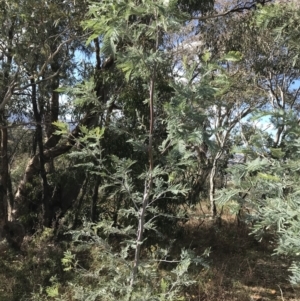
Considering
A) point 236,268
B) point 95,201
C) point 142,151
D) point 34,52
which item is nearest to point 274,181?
point 142,151

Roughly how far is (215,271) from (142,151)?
405 cm

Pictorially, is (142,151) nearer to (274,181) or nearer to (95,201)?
(274,181)

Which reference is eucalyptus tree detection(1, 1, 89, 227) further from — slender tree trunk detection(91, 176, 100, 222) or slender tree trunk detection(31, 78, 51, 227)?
slender tree trunk detection(91, 176, 100, 222)

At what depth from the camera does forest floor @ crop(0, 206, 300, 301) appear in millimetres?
5590

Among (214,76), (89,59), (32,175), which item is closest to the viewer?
(214,76)

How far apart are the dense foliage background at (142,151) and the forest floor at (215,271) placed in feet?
0.11

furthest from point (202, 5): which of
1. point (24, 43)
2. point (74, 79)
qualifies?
point (24, 43)

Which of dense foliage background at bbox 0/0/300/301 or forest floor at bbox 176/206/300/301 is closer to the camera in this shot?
dense foliage background at bbox 0/0/300/301

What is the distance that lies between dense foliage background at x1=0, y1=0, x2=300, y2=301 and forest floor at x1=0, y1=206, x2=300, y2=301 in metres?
0.03

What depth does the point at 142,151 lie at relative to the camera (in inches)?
112

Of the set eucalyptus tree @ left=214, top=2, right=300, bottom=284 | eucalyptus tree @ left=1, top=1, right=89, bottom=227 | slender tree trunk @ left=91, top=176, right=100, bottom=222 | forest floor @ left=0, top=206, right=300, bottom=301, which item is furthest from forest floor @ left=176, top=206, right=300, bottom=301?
eucalyptus tree @ left=1, top=1, right=89, bottom=227

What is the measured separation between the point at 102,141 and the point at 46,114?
1835 mm

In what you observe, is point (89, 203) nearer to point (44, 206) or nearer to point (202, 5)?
point (44, 206)

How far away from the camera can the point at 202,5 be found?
670 centimetres
